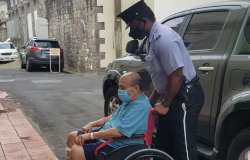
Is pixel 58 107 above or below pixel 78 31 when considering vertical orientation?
below

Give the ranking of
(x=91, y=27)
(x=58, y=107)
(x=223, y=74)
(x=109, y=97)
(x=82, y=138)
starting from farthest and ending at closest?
(x=91, y=27) < (x=58, y=107) < (x=109, y=97) < (x=223, y=74) < (x=82, y=138)

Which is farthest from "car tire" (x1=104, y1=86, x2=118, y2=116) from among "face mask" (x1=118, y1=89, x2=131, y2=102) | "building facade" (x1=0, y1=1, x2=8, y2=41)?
"building facade" (x1=0, y1=1, x2=8, y2=41)

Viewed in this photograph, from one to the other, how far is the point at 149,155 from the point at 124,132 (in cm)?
29

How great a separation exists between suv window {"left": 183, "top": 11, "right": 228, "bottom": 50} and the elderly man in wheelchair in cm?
121

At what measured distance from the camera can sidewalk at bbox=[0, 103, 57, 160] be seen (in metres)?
Answer: 5.77

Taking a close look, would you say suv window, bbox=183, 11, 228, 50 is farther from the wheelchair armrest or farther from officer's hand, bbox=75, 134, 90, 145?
officer's hand, bbox=75, 134, 90, 145

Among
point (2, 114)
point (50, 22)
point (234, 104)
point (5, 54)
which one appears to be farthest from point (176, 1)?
point (5, 54)

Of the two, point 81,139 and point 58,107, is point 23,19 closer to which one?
point 58,107

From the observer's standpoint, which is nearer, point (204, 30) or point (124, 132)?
point (124, 132)

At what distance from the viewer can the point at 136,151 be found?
12.6 feet

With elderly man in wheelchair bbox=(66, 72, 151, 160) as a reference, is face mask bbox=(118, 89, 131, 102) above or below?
above

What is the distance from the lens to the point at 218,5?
16.0 ft

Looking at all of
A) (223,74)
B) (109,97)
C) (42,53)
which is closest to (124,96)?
(223,74)

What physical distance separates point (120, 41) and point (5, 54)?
14583mm
